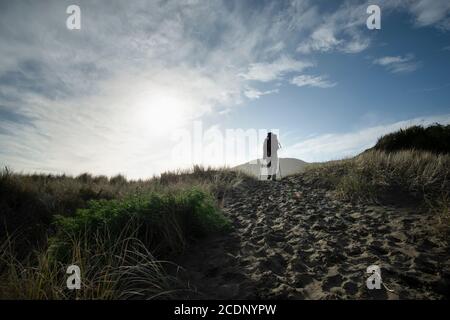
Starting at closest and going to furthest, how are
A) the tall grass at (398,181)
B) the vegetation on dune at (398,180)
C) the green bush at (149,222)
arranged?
the green bush at (149,222)
the vegetation on dune at (398,180)
the tall grass at (398,181)

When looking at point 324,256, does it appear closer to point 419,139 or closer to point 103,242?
point 103,242

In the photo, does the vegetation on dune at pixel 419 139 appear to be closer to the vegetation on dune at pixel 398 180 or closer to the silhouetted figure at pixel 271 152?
the vegetation on dune at pixel 398 180

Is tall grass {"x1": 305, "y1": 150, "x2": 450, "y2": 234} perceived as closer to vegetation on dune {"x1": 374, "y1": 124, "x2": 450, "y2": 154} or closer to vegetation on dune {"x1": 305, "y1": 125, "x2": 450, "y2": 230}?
vegetation on dune {"x1": 305, "y1": 125, "x2": 450, "y2": 230}

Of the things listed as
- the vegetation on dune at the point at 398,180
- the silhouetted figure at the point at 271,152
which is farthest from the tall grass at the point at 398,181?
the silhouetted figure at the point at 271,152

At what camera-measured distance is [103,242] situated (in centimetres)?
470

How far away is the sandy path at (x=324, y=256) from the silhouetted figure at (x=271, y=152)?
32.1ft

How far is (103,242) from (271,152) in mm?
13881

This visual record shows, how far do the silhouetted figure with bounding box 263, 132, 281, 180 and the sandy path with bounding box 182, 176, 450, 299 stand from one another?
9.77 meters

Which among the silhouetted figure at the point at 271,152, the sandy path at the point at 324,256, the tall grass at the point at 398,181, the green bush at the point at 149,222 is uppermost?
the silhouetted figure at the point at 271,152

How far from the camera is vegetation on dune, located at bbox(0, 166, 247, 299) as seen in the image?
11.0 ft

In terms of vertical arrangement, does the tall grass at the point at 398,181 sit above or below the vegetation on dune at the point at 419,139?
below

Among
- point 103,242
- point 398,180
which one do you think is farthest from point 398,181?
point 103,242

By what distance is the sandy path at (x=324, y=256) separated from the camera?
11.2ft

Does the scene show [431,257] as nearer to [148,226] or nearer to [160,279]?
[160,279]
